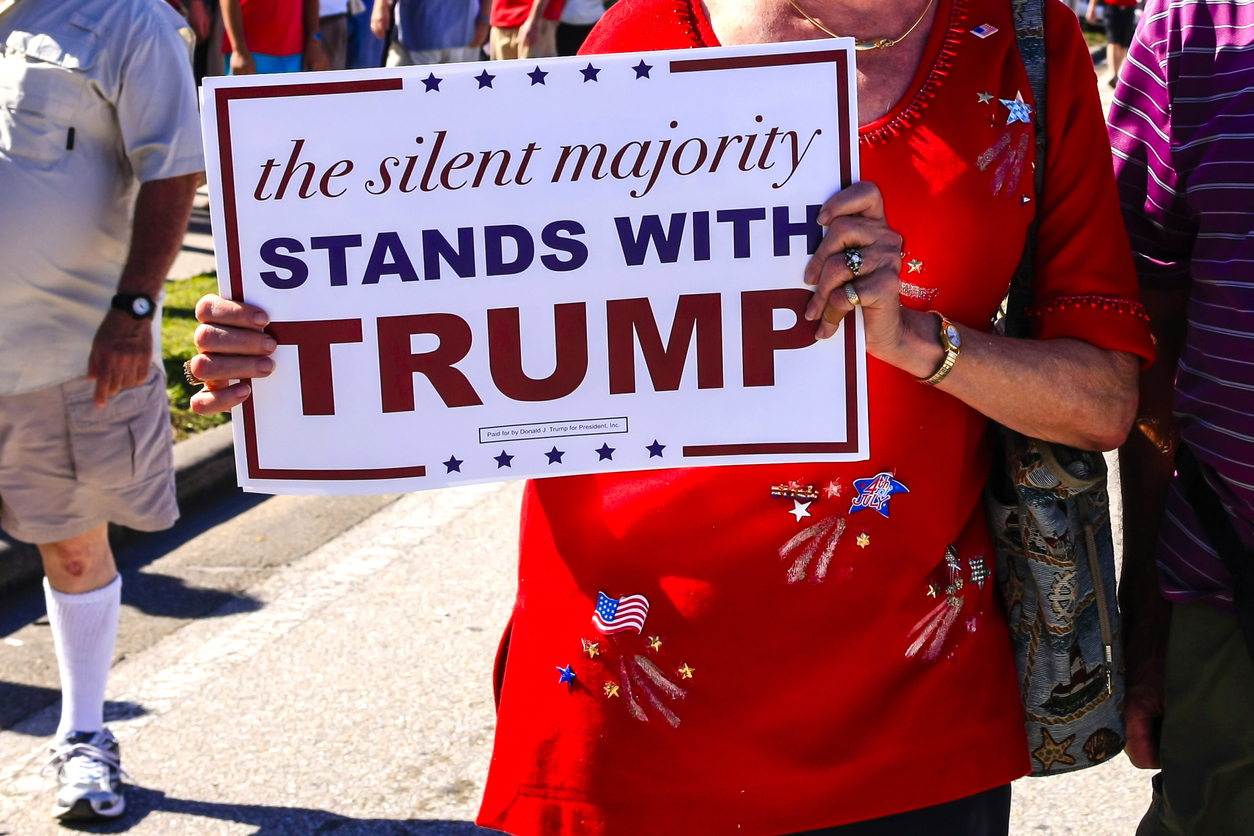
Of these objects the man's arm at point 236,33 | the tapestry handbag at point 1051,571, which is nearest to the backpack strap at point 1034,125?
the tapestry handbag at point 1051,571

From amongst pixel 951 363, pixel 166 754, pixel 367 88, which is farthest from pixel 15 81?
pixel 951 363

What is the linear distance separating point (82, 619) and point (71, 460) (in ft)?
1.28

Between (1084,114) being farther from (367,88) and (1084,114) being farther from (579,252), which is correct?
(367,88)

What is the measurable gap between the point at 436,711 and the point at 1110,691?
7.09 ft

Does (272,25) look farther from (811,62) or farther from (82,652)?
(811,62)

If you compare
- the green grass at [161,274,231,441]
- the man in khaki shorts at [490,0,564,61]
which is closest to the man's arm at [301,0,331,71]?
the man in khaki shorts at [490,0,564,61]

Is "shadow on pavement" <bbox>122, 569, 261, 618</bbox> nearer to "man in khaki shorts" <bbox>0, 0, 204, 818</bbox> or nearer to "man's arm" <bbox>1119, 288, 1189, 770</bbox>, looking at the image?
"man in khaki shorts" <bbox>0, 0, 204, 818</bbox>

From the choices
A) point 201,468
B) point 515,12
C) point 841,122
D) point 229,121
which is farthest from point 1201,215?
point 515,12

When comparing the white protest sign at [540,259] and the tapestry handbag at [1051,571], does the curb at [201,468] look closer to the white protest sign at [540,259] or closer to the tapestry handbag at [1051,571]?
the white protest sign at [540,259]

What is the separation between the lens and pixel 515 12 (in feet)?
27.6

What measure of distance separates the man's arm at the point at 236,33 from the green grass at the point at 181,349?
48.3 inches

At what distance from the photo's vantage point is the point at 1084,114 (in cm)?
168

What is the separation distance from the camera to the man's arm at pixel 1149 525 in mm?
1979

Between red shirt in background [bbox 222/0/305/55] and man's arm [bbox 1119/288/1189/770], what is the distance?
684 centimetres
